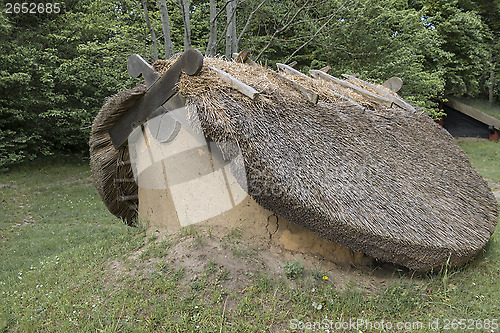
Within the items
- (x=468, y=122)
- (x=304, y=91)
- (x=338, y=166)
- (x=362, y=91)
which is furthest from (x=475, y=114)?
(x=338, y=166)

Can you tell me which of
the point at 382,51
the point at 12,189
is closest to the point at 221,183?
the point at 12,189

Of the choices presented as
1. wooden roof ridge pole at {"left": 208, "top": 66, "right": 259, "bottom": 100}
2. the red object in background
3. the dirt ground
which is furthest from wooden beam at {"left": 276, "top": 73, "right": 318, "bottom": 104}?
the red object in background

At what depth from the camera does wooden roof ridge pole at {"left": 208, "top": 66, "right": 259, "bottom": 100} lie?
138 inches

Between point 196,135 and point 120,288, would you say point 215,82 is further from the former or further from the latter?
point 120,288

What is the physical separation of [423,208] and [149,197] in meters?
3.34

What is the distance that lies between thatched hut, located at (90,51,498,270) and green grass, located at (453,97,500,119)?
17.1 meters

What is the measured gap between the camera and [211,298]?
3.42 meters

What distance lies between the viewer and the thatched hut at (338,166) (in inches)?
130

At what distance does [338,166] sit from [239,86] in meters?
1.30

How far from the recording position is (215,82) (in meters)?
3.78

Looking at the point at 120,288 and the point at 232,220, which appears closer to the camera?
the point at 120,288

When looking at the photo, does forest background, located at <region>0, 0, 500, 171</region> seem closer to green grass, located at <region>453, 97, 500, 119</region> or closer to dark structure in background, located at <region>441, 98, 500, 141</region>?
dark structure in background, located at <region>441, 98, 500, 141</region>

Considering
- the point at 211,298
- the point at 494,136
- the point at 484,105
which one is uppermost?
the point at 211,298

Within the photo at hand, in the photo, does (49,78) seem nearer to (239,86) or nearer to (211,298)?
(239,86)
